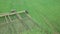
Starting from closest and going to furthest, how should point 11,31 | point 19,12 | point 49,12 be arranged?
point 11,31 < point 19,12 < point 49,12

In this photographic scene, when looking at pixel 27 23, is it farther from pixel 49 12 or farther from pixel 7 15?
pixel 49 12

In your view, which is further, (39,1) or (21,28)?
(39,1)

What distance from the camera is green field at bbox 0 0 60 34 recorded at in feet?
9.49

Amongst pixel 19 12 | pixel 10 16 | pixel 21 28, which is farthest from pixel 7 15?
pixel 21 28

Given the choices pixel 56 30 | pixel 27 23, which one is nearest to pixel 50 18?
pixel 56 30

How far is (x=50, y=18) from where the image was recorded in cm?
313

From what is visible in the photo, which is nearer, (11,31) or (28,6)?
(11,31)

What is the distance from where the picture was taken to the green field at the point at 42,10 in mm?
2893

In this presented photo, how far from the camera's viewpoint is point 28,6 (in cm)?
344

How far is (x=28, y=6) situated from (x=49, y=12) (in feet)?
2.02

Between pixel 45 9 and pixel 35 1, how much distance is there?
0.48 m

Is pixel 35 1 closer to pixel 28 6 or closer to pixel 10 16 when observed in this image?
pixel 28 6

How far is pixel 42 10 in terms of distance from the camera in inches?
133

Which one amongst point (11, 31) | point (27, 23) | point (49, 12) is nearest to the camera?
point (11, 31)
